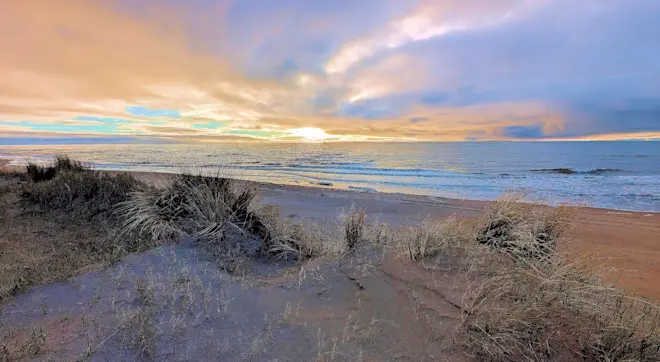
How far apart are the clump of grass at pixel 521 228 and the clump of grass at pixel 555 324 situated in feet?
5.36

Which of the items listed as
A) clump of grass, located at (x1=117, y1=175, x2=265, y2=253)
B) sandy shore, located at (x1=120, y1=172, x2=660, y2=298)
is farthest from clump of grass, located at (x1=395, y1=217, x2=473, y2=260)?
clump of grass, located at (x1=117, y1=175, x2=265, y2=253)

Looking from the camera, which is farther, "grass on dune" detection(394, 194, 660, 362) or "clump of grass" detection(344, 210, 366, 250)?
"clump of grass" detection(344, 210, 366, 250)

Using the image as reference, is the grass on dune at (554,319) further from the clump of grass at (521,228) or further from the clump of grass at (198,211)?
the clump of grass at (198,211)

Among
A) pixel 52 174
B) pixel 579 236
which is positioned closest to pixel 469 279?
pixel 579 236

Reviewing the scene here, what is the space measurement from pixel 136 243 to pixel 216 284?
2.25m

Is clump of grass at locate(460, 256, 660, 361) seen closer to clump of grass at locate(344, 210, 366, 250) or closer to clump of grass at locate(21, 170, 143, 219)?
clump of grass at locate(344, 210, 366, 250)

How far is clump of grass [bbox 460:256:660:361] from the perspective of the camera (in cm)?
257

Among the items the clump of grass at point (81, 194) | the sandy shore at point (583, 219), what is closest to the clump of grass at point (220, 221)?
the clump of grass at point (81, 194)

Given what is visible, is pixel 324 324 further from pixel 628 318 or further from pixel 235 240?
pixel 235 240

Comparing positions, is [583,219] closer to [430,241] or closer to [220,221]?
[430,241]

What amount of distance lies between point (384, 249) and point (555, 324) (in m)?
2.20

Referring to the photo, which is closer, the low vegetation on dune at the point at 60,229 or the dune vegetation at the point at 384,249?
the dune vegetation at the point at 384,249

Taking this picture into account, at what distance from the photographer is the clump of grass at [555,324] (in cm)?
A: 257

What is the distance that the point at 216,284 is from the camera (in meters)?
3.99
